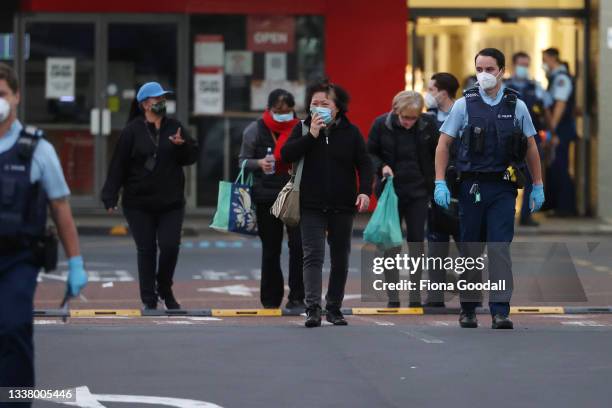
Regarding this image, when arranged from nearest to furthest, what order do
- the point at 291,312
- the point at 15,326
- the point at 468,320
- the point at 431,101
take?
the point at 15,326
the point at 468,320
the point at 291,312
the point at 431,101

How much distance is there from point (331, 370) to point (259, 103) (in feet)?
43.5

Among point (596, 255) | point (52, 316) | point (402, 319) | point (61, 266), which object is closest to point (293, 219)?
point (402, 319)

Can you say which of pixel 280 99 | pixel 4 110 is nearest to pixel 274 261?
pixel 280 99

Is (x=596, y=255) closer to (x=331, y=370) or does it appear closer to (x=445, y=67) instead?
(x=445, y=67)

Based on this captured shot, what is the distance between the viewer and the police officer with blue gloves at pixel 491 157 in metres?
10.9

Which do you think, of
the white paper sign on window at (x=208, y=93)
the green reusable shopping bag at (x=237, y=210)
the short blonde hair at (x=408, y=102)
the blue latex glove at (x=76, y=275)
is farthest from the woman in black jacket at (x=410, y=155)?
the white paper sign on window at (x=208, y=93)

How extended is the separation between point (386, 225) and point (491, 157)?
73.5 inches

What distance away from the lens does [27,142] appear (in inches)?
279

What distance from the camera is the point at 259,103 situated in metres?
22.4

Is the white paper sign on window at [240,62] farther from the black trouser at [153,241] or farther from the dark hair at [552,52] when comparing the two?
the black trouser at [153,241]

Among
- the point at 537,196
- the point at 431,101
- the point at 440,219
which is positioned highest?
the point at 431,101

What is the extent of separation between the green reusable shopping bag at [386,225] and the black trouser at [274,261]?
583 mm

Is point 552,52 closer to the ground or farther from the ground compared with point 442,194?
farther from the ground

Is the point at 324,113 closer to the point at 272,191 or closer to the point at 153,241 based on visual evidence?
the point at 272,191
